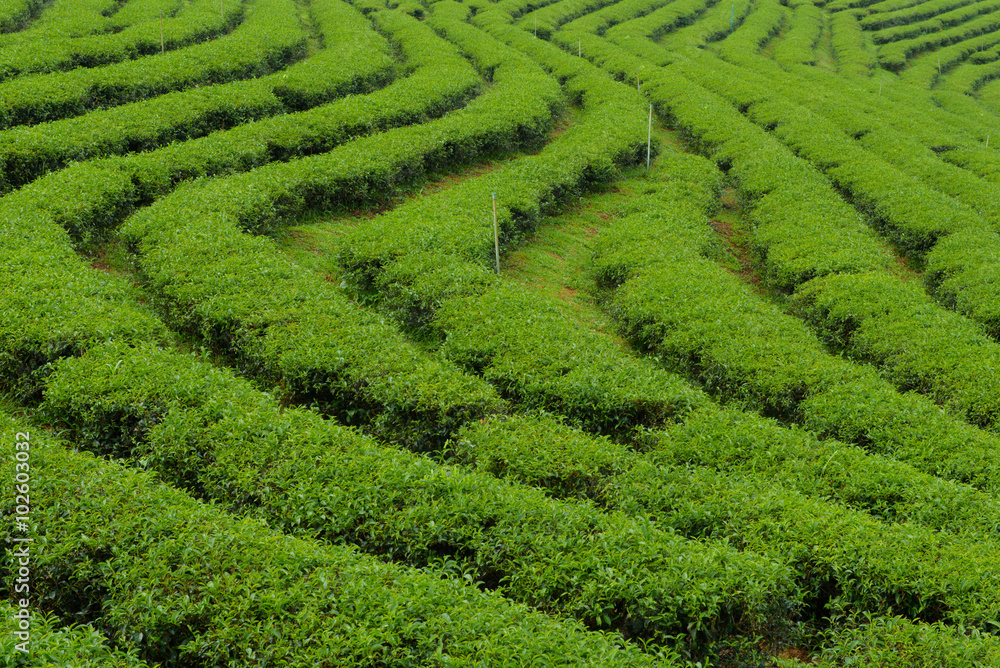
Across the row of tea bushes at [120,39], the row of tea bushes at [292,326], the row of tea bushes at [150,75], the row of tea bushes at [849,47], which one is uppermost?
the row of tea bushes at [120,39]

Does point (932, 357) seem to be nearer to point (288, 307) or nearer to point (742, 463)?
point (742, 463)

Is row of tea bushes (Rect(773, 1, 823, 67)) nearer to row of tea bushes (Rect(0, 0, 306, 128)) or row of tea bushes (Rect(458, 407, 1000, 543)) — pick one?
row of tea bushes (Rect(0, 0, 306, 128))

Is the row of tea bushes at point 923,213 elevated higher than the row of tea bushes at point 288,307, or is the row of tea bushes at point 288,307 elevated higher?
the row of tea bushes at point 288,307

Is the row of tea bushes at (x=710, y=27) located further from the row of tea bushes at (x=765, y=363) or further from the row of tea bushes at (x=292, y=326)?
the row of tea bushes at (x=292, y=326)

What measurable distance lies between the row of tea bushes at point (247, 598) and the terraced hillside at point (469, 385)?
0.04 metres

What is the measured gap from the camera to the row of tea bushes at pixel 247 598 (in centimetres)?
630

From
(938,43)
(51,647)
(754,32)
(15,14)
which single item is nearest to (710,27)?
(754,32)

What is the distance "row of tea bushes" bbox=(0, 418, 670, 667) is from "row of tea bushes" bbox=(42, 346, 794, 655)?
0.55 metres

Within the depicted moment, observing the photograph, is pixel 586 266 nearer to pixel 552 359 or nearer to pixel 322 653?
pixel 552 359

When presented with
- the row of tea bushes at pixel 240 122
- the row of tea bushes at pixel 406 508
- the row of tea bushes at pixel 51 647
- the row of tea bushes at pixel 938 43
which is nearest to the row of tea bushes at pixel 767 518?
the row of tea bushes at pixel 406 508

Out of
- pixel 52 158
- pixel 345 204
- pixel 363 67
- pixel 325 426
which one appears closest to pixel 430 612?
pixel 325 426

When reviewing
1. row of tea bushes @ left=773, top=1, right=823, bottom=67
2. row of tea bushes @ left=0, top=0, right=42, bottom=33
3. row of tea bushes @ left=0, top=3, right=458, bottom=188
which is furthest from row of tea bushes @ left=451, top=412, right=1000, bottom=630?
row of tea bushes @ left=773, top=1, right=823, bottom=67

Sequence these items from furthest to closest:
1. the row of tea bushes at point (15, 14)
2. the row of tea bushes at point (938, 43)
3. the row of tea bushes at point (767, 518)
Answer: the row of tea bushes at point (938, 43) → the row of tea bushes at point (15, 14) → the row of tea bushes at point (767, 518)

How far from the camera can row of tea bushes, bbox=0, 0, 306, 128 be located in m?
21.2
